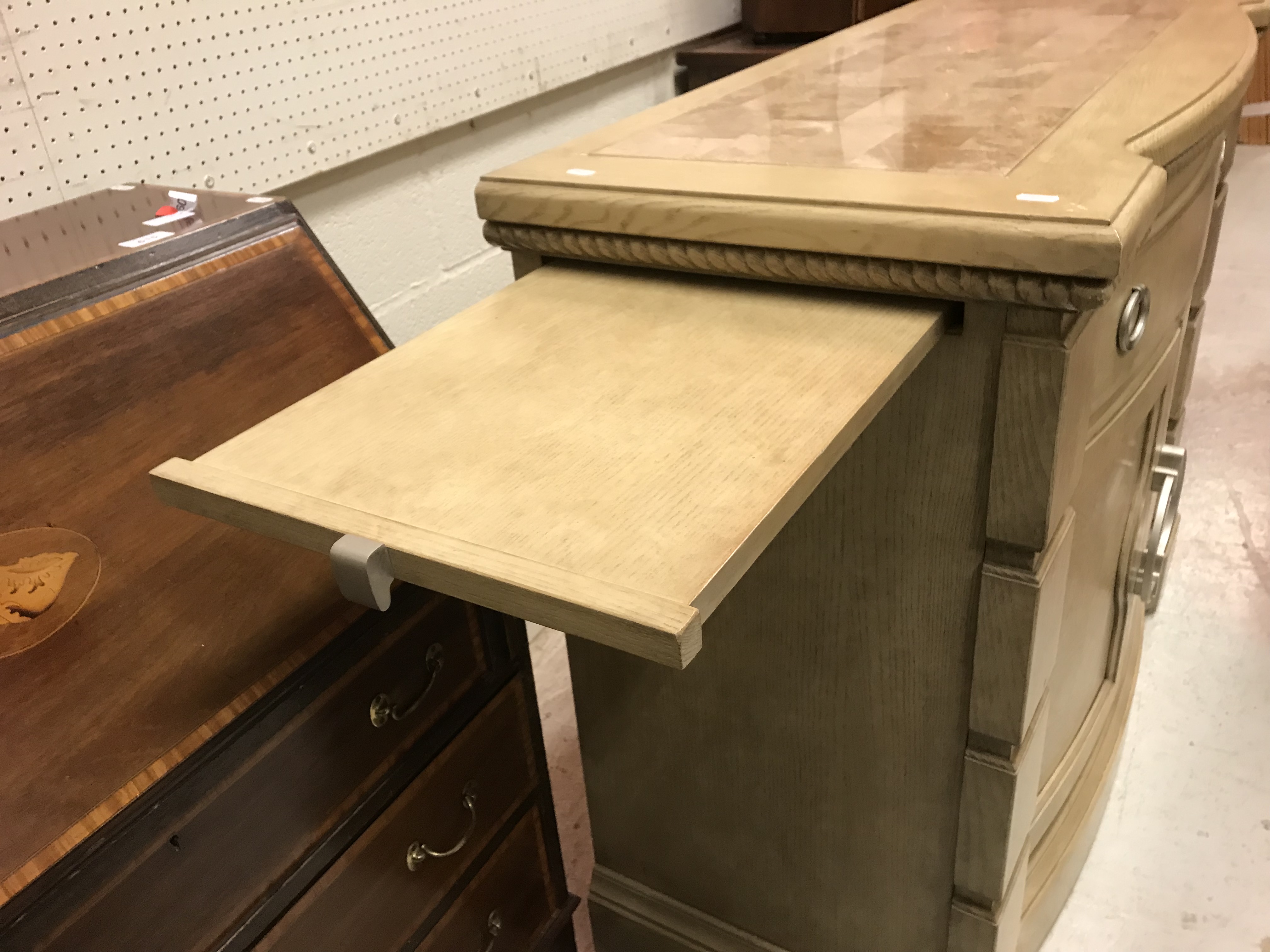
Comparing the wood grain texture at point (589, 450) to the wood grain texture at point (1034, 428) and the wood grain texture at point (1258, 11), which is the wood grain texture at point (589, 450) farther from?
the wood grain texture at point (1258, 11)

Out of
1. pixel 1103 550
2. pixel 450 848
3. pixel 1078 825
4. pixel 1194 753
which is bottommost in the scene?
pixel 1194 753

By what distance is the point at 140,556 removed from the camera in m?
0.66

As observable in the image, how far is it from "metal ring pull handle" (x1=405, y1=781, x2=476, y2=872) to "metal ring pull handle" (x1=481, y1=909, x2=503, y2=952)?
12 centimetres

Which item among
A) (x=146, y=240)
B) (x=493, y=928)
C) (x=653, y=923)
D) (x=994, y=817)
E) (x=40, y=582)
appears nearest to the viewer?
(x=40, y=582)

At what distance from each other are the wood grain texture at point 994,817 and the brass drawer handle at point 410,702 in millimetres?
488

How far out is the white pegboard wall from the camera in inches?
35.9

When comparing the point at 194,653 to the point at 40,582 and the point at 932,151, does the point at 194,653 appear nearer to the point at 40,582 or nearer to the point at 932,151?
the point at 40,582

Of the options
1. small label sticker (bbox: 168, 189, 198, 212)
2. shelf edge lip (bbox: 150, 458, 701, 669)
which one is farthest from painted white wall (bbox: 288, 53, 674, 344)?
shelf edge lip (bbox: 150, 458, 701, 669)

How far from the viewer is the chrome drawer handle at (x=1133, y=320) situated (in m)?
0.82

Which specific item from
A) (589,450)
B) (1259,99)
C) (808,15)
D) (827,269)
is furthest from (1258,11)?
(1259,99)

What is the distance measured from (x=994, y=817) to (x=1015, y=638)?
0.66 ft

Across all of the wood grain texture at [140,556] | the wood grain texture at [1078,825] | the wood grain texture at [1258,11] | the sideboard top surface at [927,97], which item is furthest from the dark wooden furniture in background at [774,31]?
the wood grain texture at [140,556]

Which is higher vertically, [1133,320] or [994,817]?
[1133,320]

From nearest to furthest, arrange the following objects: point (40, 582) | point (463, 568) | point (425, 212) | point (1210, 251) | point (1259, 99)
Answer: point (463, 568), point (40, 582), point (425, 212), point (1210, 251), point (1259, 99)
